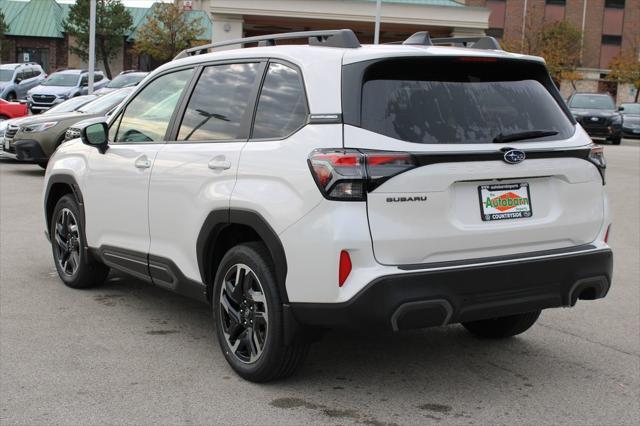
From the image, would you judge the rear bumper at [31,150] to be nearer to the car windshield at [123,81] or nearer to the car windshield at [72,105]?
the car windshield at [72,105]

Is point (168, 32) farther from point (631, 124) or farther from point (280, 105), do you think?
point (280, 105)

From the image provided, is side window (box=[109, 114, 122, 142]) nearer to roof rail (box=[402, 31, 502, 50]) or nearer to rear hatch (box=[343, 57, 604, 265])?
roof rail (box=[402, 31, 502, 50])

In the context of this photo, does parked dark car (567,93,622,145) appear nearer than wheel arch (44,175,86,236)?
No

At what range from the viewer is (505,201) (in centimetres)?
430

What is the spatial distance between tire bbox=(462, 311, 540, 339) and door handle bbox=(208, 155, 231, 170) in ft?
6.64

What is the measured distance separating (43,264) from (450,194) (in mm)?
4698

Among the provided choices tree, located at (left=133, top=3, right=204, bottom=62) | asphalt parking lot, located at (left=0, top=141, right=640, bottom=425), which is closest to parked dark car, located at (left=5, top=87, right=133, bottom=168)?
asphalt parking lot, located at (left=0, top=141, right=640, bottom=425)

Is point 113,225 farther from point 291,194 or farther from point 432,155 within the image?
point 432,155

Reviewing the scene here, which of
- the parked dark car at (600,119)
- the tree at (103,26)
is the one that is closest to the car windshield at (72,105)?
the parked dark car at (600,119)

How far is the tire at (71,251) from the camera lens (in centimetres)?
647

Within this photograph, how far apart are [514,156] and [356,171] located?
2.91 ft

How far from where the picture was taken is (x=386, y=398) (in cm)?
439

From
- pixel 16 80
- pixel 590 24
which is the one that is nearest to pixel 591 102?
pixel 16 80

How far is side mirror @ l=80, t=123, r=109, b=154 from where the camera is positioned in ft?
19.6
